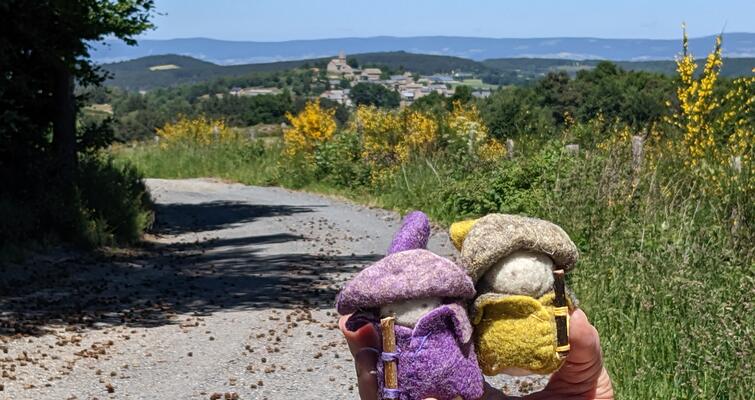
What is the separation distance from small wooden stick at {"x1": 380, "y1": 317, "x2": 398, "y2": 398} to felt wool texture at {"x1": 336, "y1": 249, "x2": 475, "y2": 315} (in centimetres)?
6

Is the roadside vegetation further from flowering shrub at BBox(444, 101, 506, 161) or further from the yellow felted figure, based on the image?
the yellow felted figure

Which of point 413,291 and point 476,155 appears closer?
Answer: point 413,291

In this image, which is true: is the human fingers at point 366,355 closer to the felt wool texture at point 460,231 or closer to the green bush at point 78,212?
the felt wool texture at point 460,231

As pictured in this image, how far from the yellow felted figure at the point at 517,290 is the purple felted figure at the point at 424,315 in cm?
8

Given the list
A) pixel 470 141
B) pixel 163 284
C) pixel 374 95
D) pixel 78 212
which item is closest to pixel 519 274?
pixel 163 284

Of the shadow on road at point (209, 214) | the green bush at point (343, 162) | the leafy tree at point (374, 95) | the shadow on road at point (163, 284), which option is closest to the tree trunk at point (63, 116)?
the shadow on road at point (209, 214)

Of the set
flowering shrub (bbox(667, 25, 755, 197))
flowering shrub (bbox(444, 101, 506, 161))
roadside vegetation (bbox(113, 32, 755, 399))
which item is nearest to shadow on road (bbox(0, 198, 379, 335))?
roadside vegetation (bbox(113, 32, 755, 399))

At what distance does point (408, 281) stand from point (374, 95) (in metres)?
77.9

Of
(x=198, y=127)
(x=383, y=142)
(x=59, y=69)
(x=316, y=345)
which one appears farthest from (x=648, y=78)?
(x=316, y=345)

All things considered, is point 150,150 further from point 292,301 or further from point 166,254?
point 292,301

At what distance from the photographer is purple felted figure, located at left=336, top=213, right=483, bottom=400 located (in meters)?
3.23

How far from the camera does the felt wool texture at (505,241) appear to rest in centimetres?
328

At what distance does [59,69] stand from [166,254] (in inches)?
168

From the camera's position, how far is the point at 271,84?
115938 mm
